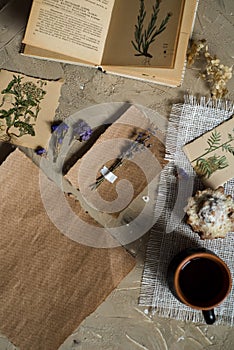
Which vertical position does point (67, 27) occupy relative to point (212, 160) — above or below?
above

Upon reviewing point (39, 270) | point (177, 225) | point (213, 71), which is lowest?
point (39, 270)

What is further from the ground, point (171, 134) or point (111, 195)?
point (171, 134)

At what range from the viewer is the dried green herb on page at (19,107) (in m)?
0.97

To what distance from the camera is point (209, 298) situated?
0.88 metres

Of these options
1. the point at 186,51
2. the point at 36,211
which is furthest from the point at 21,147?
the point at 186,51

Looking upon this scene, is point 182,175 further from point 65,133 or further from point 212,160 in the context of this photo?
point 65,133

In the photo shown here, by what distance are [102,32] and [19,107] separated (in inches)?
7.8

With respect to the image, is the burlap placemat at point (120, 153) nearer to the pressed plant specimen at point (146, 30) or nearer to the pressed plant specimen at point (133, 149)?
the pressed plant specimen at point (133, 149)

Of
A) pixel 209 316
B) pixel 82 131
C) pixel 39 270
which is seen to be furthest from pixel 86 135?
pixel 209 316

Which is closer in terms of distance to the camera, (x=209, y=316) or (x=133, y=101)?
(x=209, y=316)

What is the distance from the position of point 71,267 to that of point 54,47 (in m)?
0.38

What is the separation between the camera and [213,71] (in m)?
0.99

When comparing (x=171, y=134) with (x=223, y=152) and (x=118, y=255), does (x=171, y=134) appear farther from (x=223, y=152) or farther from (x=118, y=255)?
(x=118, y=255)

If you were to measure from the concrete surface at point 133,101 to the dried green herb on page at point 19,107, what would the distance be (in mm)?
30
